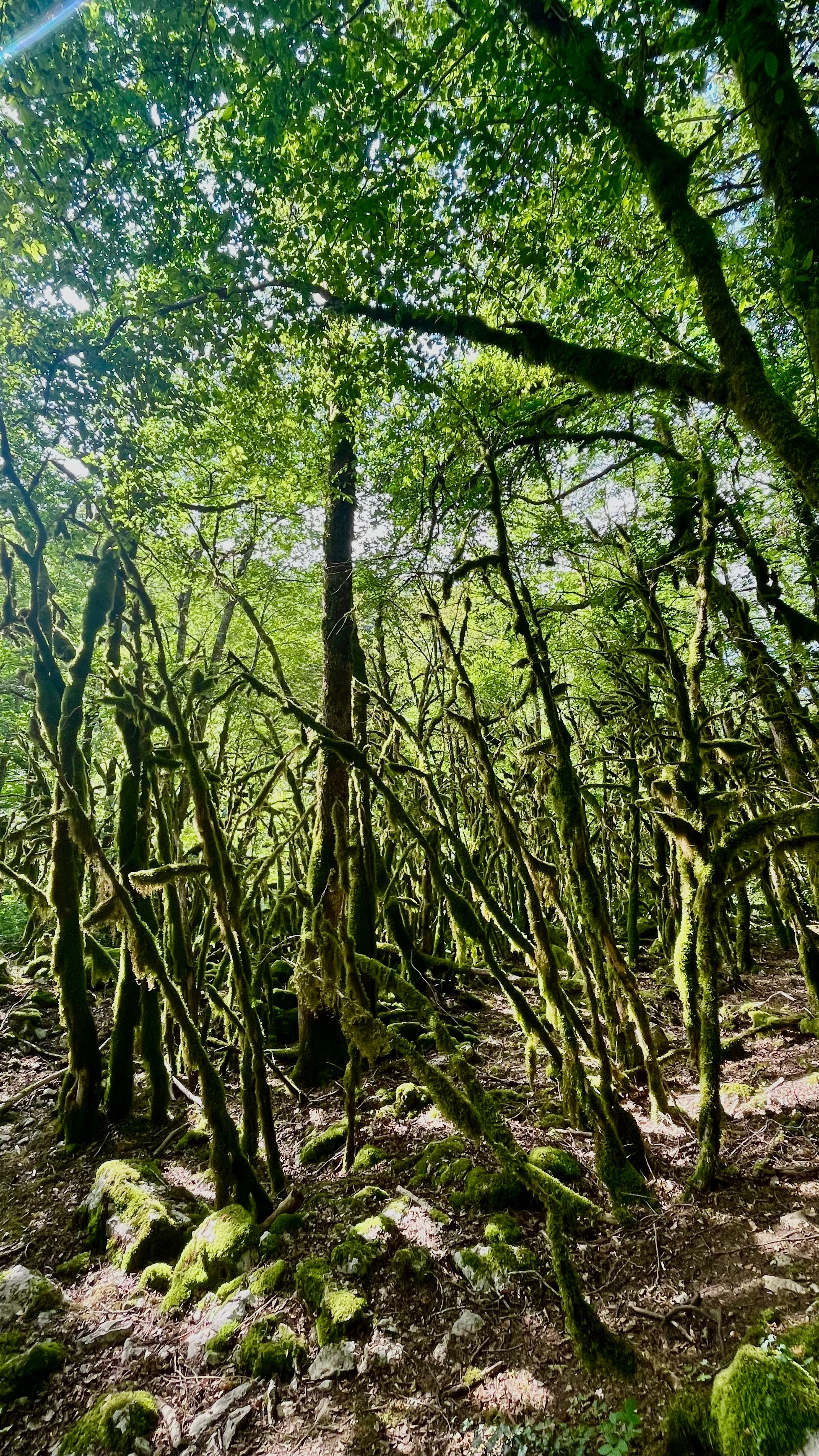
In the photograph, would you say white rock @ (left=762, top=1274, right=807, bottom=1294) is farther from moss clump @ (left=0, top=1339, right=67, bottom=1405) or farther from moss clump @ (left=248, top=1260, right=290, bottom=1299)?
moss clump @ (left=0, top=1339, right=67, bottom=1405)

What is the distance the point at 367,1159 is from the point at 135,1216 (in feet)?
6.12

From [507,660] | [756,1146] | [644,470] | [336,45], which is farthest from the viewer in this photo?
[507,660]

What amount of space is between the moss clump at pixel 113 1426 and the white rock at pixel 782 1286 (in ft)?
10.6

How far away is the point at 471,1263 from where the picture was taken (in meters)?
3.68

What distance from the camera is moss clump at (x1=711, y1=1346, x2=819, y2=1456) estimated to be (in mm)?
2020

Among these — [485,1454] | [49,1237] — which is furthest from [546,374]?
[49,1237]

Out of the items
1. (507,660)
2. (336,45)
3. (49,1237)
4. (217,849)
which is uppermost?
(336,45)

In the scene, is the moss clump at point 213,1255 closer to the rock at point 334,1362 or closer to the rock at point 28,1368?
the rock at point 28,1368

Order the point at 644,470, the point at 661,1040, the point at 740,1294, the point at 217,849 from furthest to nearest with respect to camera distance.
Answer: the point at 644,470 → the point at 661,1040 → the point at 217,849 → the point at 740,1294

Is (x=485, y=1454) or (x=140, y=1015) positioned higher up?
(x=140, y=1015)

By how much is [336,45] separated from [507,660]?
8.78 metres

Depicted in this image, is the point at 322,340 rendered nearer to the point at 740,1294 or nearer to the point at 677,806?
the point at 677,806

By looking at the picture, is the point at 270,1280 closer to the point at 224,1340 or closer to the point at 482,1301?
the point at 224,1340

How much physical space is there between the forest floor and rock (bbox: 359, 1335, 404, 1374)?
0.04 ft
